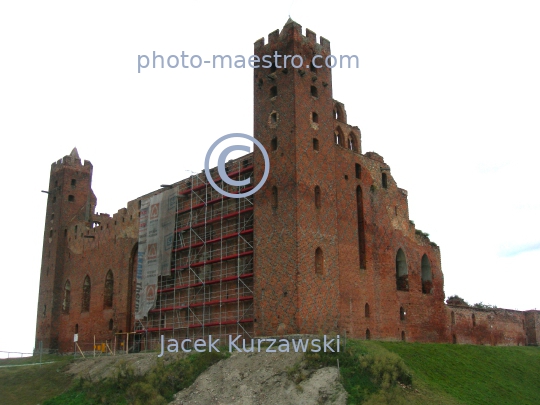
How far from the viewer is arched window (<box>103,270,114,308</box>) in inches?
1543

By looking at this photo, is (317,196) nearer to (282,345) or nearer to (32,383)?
(282,345)

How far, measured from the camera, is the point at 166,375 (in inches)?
899

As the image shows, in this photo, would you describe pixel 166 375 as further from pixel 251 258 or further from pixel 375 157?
pixel 375 157

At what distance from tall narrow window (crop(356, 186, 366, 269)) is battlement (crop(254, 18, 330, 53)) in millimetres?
7153

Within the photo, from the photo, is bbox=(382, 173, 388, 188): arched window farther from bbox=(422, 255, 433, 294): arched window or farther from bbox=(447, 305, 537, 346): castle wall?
bbox=(447, 305, 537, 346): castle wall

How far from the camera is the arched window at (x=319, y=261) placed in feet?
85.3

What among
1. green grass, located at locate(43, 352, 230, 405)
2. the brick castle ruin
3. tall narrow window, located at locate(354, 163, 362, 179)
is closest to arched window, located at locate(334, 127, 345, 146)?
the brick castle ruin

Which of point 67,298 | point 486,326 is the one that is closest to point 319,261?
point 486,326

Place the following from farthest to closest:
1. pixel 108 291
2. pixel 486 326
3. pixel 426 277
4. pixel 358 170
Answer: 1. pixel 108 291
2. pixel 486 326
3. pixel 426 277
4. pixel 358 170

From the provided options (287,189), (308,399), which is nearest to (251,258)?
(287,189)

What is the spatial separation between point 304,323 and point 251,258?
187 inches

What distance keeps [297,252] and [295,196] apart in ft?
7.85

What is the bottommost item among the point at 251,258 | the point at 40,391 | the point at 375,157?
the point at 40,391

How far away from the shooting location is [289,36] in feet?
93.2
